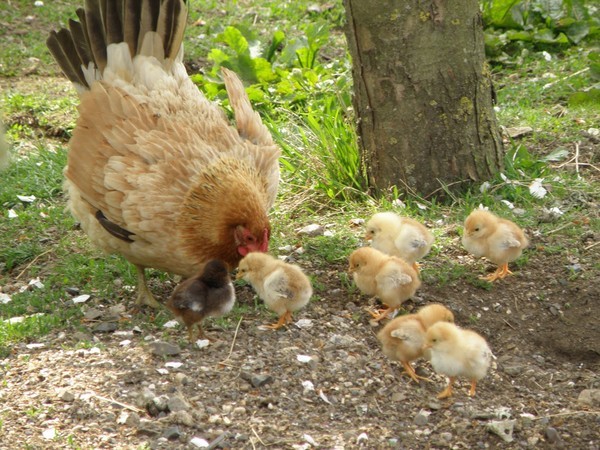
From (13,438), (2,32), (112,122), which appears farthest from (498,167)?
(2,32)

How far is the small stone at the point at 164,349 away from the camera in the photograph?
4.71 metres

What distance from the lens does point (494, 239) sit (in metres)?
5.35

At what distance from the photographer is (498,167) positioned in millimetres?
6461

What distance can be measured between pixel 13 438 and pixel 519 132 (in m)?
4.94

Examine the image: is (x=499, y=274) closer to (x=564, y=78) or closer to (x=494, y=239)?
A: (x=494, y=239)

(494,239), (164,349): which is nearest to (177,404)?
(164,349)

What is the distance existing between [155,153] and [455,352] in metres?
2.20

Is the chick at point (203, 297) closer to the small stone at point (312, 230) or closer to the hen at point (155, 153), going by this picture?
the hen at point (155, 153)

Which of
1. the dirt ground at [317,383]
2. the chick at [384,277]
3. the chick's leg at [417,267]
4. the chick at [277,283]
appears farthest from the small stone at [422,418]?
the chick's leg at [417,267]

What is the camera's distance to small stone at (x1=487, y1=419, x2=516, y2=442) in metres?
4.00

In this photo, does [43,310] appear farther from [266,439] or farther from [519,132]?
[519,132]

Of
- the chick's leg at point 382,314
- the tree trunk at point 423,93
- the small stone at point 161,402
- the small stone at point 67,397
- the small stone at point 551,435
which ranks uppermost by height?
the tree trunk at point 423,93

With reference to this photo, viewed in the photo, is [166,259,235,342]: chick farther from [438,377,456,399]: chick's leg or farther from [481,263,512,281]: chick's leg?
[481,263,512,281]: chick's leg

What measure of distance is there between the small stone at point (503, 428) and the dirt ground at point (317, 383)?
2cm
